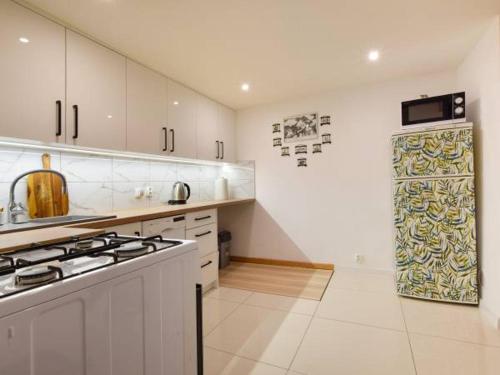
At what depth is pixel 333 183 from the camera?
10.9 feet

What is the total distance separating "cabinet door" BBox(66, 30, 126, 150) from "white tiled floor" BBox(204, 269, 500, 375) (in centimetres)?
167

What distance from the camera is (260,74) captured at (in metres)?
2.75

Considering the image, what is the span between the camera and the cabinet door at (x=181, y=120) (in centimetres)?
268

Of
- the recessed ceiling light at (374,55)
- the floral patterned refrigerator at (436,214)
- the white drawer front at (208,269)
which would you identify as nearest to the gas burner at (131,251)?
the white drawer front at (208,269)

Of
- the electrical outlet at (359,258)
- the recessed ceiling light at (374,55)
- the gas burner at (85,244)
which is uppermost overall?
the recessed ceiling light at (374,55)

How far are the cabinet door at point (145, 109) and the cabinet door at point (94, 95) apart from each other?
0.07 meters

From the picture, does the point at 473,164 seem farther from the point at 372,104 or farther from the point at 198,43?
the point at 198,43

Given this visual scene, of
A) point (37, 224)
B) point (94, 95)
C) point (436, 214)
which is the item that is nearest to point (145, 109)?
point (94, 95)

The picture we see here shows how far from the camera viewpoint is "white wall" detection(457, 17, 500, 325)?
197 centimetres

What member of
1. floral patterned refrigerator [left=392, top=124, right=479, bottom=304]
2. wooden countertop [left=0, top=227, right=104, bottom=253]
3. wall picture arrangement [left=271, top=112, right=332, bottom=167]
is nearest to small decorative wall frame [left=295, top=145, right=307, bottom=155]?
wall picture arrangement [left=271, top=112, right=332, bottom=167]

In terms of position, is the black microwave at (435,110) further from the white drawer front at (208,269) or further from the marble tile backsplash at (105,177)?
the marble tile backsplash at (105,177)

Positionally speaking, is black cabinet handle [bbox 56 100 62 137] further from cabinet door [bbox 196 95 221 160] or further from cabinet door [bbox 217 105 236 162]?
cabinet door [bbox 217 105 236 162]

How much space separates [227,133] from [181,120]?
3.19 feet

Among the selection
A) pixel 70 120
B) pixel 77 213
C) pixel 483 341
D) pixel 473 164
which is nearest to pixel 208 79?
pixel 70 120
